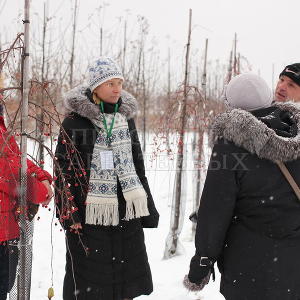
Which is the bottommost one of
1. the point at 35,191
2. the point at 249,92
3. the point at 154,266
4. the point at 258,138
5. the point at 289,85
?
the point at 154,266

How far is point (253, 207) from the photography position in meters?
1.90

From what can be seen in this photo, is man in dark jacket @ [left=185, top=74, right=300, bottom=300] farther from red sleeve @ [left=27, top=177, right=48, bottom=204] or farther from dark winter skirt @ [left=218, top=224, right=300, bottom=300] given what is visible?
red sleeve @ [left=27, top=177, right=48, bottom=204]

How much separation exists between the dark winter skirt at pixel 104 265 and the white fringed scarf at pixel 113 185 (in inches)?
4.4

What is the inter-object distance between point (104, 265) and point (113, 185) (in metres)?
0.56

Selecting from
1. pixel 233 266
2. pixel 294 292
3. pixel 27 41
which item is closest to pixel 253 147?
pixel 233 266

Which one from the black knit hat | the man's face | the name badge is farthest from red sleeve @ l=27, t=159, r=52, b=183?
the black knit hat

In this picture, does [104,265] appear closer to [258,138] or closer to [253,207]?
[253,207]

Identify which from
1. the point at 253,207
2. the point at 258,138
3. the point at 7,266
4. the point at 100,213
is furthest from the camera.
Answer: the point at 100,213

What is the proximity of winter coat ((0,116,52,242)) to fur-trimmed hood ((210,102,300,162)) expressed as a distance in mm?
935

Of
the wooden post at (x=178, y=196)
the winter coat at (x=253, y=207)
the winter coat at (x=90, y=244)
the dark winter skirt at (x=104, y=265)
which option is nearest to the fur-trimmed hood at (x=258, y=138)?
the winter coat at (x=253, y=207)

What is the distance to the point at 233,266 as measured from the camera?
197cm

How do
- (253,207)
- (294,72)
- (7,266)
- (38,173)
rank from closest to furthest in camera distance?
1. (253,207)
2. (38,173)
3. (7,266)
4. (294,72)

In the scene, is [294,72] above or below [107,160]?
above

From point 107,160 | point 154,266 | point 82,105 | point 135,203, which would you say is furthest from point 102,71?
point 154,266
